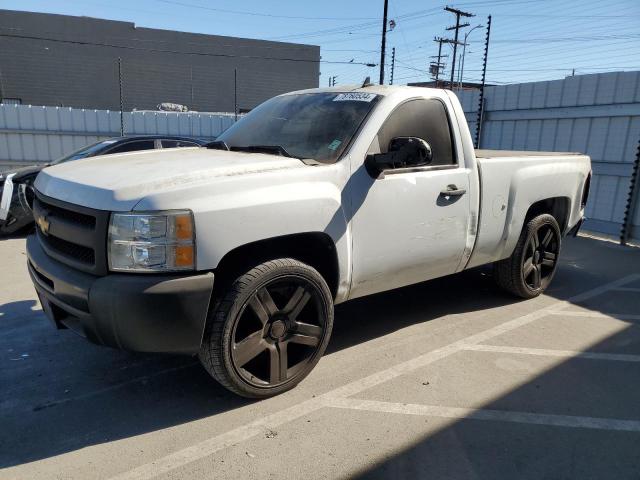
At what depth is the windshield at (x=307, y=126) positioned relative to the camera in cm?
343

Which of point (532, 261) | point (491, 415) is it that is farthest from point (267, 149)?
point (532, 261)

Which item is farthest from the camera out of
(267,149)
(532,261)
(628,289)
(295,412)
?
(628,289)

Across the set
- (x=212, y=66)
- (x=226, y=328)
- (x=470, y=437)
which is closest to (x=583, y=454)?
(x=470, y=437)

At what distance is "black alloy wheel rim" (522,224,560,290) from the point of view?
4.96 m

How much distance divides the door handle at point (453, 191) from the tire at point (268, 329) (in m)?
1.27

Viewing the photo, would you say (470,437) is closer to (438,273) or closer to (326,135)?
(438,273)

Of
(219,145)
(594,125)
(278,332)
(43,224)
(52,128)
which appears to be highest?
(594,125)

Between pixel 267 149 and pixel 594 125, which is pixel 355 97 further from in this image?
pixel 594 125

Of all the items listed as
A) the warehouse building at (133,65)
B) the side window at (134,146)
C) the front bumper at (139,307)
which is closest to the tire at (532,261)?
the front bumper at (139,307)

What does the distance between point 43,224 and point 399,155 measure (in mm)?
2312

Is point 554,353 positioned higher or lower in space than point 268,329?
lower

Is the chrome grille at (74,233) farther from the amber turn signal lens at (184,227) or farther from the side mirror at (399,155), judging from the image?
the side mirror at (399,155)

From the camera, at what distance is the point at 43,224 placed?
123 inches

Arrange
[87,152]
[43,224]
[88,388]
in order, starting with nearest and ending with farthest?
[43,224], [88,388], [87,152]
